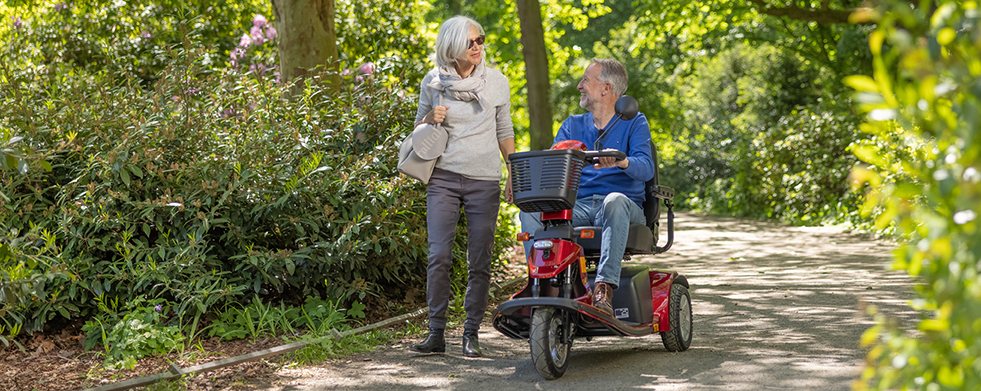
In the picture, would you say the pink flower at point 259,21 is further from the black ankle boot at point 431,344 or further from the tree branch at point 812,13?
the tree branch at point 812,13

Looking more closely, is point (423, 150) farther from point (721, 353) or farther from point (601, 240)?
point (721, 353)

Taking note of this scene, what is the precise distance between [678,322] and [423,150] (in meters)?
1.63

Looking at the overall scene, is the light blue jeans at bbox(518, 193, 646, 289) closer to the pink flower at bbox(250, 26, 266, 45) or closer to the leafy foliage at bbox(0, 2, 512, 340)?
the leafy foliage at bbox(0, 2, 512, 340)

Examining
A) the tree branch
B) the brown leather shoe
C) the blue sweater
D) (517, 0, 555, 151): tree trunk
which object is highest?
the tree branch

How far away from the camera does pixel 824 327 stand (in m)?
5.02

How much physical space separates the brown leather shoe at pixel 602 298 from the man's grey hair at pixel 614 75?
1.18 m

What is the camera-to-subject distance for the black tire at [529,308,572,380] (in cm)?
378

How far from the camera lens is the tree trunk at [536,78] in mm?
10383

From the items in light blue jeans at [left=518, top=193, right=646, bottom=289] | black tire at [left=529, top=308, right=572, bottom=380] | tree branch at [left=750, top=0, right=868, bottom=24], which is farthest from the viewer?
tree branch at [left=750, top=0, right=868, bottom=24]

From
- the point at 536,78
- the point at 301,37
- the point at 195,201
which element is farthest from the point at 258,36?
the point at 195,201

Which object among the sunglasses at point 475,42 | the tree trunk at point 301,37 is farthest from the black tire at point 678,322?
the tree trunk at point 301,37

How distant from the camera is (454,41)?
14.7 ft

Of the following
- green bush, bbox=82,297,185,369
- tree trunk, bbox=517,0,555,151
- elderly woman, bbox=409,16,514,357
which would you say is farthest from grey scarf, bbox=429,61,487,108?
tree trunk, bbox=517,0,555,151

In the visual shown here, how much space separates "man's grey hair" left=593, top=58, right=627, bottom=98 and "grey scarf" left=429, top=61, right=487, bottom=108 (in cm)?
66
